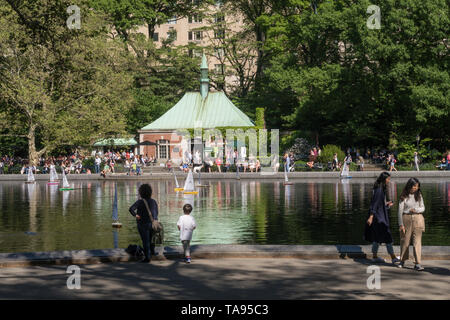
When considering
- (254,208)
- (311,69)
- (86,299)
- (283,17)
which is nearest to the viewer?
(86,299)

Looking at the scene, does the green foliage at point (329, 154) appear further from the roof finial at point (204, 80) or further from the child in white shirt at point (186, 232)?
the child in white shirt at point (186, 232)

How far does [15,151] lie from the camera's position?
233 ft

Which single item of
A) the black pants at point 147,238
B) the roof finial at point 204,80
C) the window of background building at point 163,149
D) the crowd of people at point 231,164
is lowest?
the black pants at point 147,238

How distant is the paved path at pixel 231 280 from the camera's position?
9078 millimetres

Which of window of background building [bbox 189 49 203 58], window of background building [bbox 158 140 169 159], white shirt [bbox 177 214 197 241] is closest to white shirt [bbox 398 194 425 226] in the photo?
white shirt [bbox 177 214 197 241]

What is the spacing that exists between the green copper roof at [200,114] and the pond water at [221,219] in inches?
1539

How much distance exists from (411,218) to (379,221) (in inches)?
27.6

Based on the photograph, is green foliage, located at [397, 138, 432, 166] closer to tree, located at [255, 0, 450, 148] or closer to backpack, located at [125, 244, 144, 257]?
tree, located at [255, 0, 450, 148]

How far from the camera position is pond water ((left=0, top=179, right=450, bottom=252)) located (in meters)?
15.2

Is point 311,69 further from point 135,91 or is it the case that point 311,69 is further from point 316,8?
point 135,91

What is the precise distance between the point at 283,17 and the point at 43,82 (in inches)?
1146

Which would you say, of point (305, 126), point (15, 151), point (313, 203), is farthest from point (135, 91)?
point (313, 203)

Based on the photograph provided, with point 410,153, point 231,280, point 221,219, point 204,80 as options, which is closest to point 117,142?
point 204,80

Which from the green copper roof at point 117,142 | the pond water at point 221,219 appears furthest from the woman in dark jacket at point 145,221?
the green copper roof at point 117,142
